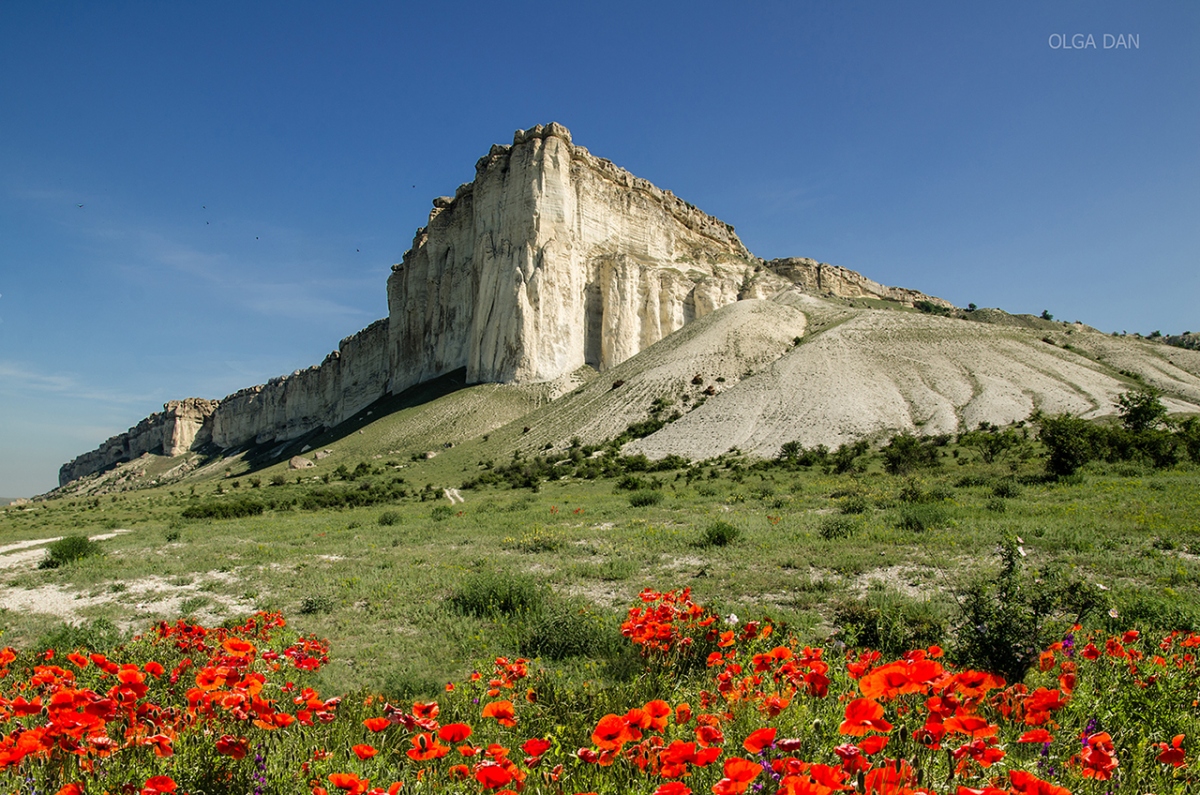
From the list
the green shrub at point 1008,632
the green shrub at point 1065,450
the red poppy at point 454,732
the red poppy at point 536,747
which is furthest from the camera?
the green shrub at point 1065,450

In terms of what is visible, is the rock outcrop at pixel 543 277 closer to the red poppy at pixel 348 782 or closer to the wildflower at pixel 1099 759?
the red poppy at pixel 348 782

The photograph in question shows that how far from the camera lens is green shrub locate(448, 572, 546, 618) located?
28.2 feet

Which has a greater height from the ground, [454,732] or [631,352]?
[631,352]

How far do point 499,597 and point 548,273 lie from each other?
203ft

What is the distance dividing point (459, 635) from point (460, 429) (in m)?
53.6

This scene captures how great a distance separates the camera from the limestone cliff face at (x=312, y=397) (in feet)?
326

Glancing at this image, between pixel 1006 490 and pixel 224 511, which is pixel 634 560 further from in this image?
pixel 224 511

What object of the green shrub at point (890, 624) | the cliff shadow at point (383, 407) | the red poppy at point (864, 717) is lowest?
the green shrub at point (890, 624)

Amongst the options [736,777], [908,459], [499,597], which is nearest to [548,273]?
[908,459]

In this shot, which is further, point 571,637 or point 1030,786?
point 571,637

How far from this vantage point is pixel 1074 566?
882 centimetres

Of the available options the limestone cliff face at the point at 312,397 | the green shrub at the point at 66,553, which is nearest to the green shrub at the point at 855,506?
the green shrub at the point at 66,553

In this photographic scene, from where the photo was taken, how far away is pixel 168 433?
140m

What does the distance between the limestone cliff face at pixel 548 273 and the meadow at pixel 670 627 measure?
156 ft
